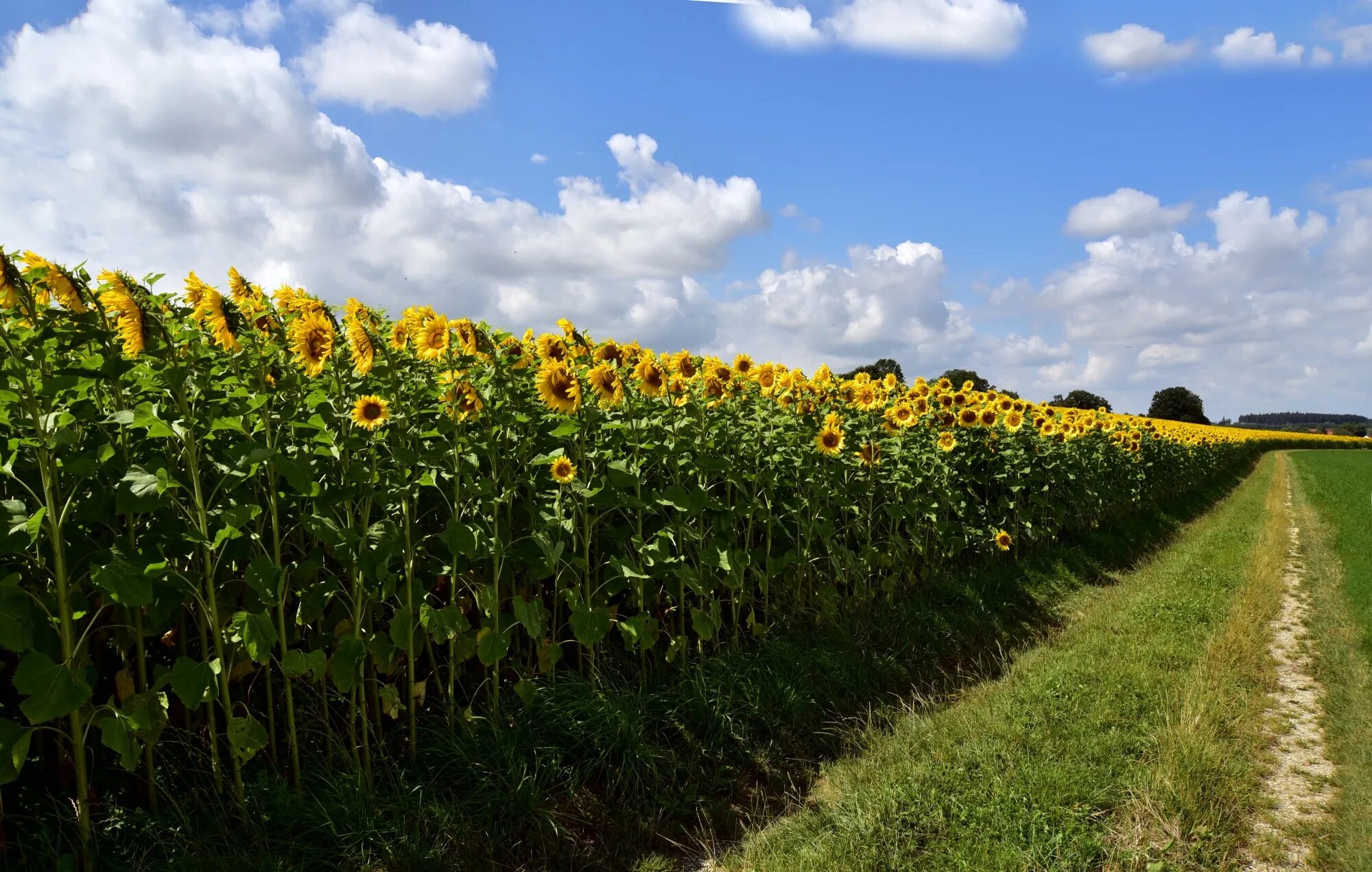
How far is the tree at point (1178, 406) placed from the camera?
84.9 m

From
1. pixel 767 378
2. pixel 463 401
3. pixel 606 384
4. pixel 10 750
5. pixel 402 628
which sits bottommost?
pixel 10 750

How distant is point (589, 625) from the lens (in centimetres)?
468

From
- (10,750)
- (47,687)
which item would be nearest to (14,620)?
(47,687)

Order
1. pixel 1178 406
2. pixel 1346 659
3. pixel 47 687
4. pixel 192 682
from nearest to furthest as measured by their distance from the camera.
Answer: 1. pixel 47 687
2. pixel 192 682
3. pixel 1346 659
4. pixel 1178 406

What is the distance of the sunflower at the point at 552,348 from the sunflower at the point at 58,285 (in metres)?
2.13

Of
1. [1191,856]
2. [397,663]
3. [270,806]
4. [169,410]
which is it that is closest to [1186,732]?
[1191,856]

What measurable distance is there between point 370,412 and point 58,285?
3.92 feet

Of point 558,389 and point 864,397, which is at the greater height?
point 864,397

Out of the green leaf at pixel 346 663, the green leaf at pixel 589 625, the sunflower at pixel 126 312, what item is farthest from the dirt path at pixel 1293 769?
the sunflower at pixel 126 312

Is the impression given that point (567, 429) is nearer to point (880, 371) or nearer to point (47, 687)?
point (47, 687)

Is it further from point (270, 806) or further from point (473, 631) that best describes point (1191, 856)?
point (270, 806)

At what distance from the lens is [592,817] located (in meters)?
4.25

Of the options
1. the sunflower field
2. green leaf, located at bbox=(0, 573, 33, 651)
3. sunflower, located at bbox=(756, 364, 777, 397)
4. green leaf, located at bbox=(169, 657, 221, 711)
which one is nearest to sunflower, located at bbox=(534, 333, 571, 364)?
the sunflower field

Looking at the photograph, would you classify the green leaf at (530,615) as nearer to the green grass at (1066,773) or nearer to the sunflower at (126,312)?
the green grass at (1066,773)
